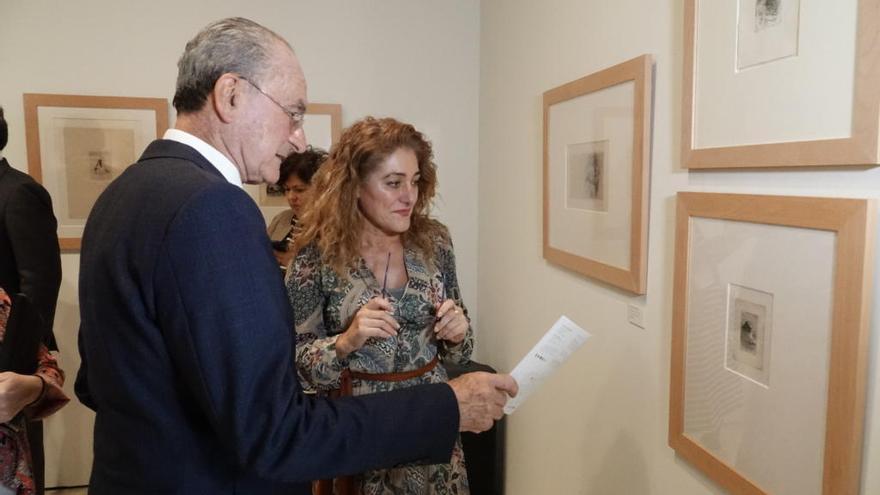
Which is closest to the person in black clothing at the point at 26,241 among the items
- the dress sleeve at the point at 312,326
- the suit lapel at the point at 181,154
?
the dress sleeve at the point at 312,326

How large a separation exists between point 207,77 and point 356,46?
2.30m

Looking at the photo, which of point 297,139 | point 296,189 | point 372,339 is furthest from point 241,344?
point 296,189

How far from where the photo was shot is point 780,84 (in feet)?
3.42

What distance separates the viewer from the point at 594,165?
1803 millimetres

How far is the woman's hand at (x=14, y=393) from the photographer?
4.06ft

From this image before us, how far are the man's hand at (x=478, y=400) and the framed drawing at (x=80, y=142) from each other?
8.24ft

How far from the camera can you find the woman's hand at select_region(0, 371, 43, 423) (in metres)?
1.24

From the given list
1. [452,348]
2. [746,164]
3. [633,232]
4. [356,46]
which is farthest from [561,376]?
[356,46]

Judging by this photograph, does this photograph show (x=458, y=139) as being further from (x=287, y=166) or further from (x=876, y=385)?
(x=876, y=385)

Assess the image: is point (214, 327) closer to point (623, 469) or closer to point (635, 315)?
point (635, 315)

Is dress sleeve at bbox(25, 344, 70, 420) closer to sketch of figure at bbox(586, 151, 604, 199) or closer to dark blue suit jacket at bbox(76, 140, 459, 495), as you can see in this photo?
dark blue suit jacket at bbox(76, 140, 459, 495)

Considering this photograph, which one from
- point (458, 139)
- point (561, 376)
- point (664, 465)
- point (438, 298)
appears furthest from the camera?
point (458, 139)

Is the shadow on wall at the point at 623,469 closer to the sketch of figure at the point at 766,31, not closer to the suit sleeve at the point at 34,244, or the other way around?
the sketch of figure at the point at 766,31

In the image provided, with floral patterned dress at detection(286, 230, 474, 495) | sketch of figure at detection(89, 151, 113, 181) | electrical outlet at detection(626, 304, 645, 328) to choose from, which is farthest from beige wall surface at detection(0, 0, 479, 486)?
electrical outlet at detection(626, 304, 645, 328)
